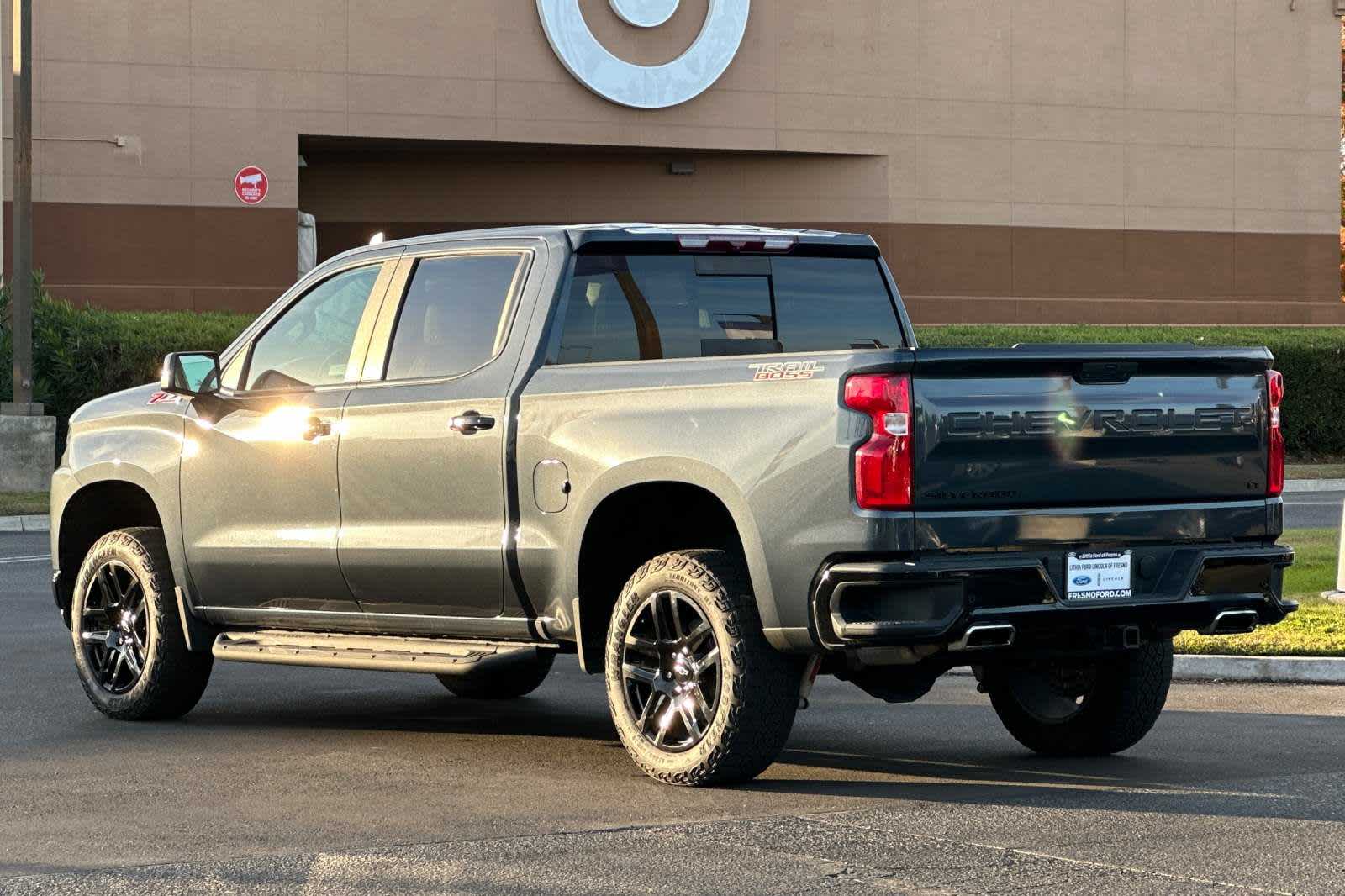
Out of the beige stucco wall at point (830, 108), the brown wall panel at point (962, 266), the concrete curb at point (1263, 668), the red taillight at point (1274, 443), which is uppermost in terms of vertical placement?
the beige stucco wall at point (830, 108)

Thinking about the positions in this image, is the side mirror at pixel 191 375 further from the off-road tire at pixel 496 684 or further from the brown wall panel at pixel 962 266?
the brown wall panel at pixel 962 266

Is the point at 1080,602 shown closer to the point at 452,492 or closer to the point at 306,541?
the point at 452,492

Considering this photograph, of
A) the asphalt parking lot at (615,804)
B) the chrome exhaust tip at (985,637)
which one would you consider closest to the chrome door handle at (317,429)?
the asphalt parking lot at (615,804)

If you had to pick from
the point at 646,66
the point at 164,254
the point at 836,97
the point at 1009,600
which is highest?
the point at 646,66

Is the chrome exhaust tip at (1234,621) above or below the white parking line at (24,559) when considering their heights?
above

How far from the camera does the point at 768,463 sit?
7352 millimetres

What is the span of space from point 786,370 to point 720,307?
1.43 meters

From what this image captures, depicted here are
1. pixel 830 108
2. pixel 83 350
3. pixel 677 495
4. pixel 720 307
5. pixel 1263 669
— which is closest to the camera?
pixel 677 495

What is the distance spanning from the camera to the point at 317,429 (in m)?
8.95

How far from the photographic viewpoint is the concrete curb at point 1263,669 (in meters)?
11.2

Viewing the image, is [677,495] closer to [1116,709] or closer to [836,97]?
[1116,709]

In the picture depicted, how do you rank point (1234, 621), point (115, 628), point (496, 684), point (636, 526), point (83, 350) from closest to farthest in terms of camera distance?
point (1234, 621), point (636, 526), point (115, 628), point (496, 684), point (83, 350)

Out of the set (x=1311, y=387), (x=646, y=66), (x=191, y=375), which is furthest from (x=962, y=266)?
(x=191, y=375)

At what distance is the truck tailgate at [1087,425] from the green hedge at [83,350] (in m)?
21.0
